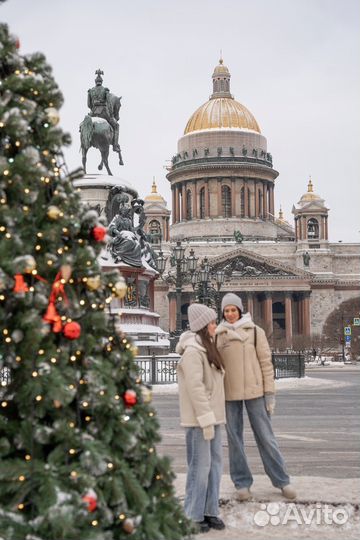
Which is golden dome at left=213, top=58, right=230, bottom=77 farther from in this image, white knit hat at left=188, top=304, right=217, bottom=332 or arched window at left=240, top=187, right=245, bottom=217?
white knit hat at left=188, top=304, right=217, bottom=332

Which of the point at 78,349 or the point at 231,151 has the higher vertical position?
the point at 231,151

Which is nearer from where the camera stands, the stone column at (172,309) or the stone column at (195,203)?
the stone column at (172,309)

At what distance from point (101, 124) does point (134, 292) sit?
5257mm

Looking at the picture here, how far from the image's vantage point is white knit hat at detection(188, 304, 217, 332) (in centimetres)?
626

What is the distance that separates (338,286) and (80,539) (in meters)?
97.6

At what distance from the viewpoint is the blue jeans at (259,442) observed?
684 centimetres

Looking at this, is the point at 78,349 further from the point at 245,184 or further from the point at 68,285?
the point at 245,184

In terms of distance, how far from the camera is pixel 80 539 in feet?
13.5

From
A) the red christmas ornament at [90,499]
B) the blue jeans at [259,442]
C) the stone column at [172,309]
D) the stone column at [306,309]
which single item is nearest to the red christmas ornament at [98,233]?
the red christmas ornament at [90,499]

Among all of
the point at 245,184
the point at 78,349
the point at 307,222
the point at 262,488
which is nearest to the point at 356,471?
the point at 262,488

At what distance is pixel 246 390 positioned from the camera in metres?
6.84

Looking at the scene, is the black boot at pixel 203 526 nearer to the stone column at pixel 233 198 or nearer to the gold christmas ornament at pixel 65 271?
the gold christmas ornament at pixel 65 271

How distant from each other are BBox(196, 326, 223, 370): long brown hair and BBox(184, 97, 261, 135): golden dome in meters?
104

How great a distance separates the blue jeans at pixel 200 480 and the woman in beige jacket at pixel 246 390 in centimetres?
61
